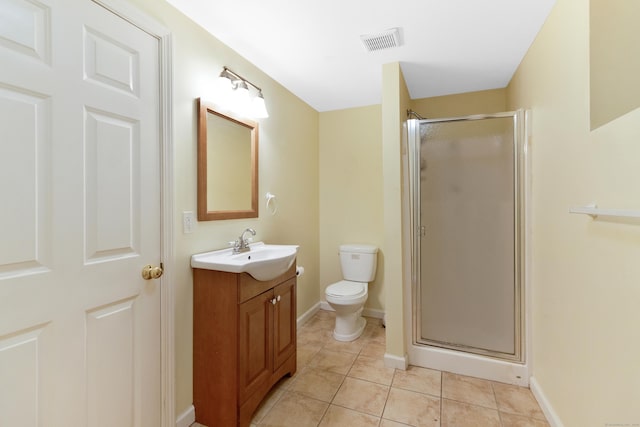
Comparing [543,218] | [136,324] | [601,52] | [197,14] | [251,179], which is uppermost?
[197,14]

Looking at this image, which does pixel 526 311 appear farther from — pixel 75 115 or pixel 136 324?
pixel 75 115

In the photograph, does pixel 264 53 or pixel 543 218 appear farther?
pixel 264 53

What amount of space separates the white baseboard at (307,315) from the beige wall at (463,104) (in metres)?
2.37

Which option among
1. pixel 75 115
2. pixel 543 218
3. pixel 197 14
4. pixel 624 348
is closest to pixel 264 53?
pixel 197 14

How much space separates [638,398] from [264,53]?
8.31 feet

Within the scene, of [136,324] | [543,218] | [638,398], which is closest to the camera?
[638,398]

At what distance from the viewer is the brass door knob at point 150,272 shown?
138cm

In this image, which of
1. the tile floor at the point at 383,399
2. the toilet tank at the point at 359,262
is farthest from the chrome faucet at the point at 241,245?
the toilet tank at the point at 359,262

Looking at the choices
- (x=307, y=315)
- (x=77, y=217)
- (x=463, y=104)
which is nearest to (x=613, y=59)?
(x=463, y=104)

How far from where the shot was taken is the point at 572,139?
1.36 m

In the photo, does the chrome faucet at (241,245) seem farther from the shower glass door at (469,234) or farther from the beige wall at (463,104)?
the beige wall at (463,104)

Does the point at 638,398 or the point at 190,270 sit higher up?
the point at 190,270

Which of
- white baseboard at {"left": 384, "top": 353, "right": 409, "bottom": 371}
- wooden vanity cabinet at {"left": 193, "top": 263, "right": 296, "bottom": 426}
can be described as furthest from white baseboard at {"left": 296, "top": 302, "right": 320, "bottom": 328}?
wooden vanity cabinet at {"left": 193, "top": 263, "right": 296, "bottom": 426}

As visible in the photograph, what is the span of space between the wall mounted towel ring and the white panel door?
1.01 metres
